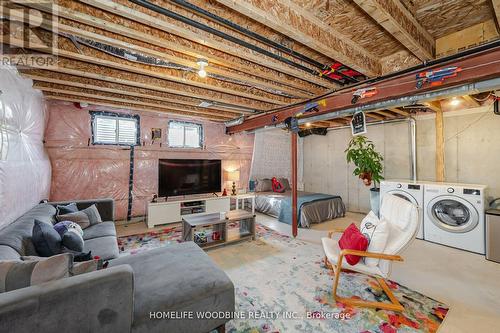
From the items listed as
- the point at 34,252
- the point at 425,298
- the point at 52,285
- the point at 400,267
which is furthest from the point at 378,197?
the point at 34,252

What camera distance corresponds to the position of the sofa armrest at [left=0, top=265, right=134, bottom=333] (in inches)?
38.1

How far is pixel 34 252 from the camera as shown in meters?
1.74

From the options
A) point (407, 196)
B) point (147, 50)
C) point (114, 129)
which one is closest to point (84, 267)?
point (147, 50)

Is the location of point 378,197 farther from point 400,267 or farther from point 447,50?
point 447,50

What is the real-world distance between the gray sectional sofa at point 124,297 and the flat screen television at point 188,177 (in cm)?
256

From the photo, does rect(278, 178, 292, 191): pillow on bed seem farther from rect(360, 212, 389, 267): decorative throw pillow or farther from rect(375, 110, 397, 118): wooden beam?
rect(360, 212, 389, 267): decorative throw pillow

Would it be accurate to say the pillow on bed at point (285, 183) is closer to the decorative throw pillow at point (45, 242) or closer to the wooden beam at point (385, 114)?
the wooden beam at point (385, 114)

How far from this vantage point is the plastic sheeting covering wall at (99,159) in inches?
149

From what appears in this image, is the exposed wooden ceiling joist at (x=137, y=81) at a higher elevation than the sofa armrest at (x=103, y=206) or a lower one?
A: higher

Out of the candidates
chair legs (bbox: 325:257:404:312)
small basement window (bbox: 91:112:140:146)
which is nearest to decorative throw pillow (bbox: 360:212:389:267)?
chair legs (bbox: 325:257:404:312)

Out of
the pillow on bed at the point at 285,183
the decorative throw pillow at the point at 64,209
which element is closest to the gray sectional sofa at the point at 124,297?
the decorative throw pillow at the point at 64,209

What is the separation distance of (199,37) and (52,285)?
2.00m

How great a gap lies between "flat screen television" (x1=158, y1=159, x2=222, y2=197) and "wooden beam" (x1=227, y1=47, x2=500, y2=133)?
229cm

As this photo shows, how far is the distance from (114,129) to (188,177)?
6.04 ft
